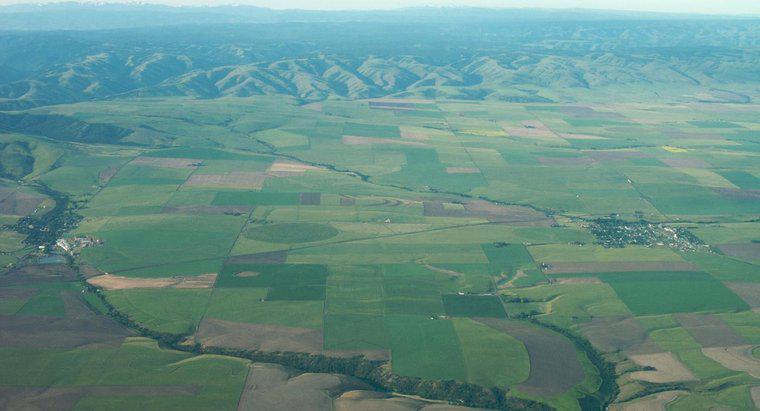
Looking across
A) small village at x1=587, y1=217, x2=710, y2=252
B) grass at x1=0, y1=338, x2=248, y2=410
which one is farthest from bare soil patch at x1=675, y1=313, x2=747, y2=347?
grass at x1=0, y1=338, x2=248, y2=410

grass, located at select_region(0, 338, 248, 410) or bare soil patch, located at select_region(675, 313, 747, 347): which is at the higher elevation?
grass, located at select_region(0, 338, 248, 410)

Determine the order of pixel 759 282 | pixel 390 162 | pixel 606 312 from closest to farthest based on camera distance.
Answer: pixel 606 312 < pixel 759 282 < pixel 390 162

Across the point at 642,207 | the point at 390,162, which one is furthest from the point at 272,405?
the point at 390,162

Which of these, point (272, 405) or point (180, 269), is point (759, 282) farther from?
point (180, 269)

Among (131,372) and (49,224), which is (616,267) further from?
(49,224)

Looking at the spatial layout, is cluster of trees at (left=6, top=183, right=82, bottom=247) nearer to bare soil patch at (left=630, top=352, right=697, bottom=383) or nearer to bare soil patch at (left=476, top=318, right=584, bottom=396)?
bare soil patch at (left=476, top=318, right=584, bottom=396)
